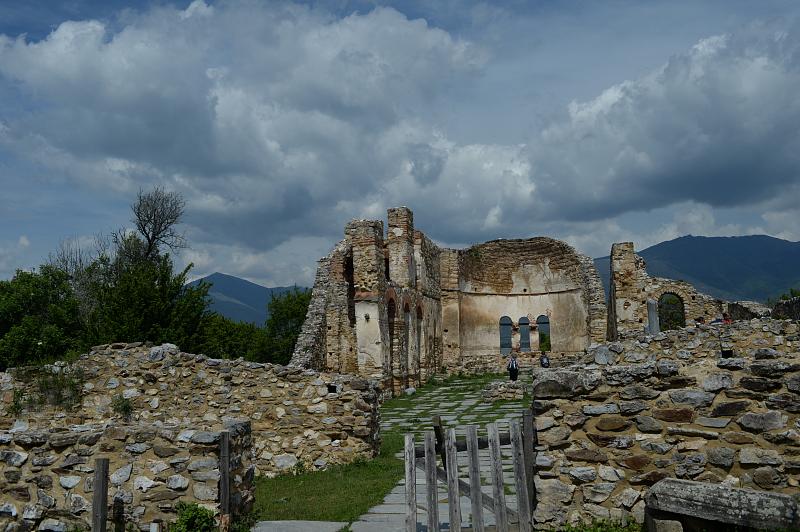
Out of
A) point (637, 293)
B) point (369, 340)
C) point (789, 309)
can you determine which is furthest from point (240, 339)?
point (789, 309)

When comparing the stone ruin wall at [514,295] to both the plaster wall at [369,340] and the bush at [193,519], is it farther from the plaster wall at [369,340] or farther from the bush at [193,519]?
the bush at [193,519]

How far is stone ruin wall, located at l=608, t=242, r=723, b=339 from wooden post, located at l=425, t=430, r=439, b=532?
2541 cm

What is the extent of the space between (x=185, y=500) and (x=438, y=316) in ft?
90.5

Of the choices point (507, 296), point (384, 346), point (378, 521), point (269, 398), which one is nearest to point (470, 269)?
point (507, 296)

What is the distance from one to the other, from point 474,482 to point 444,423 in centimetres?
985

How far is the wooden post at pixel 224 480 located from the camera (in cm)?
662

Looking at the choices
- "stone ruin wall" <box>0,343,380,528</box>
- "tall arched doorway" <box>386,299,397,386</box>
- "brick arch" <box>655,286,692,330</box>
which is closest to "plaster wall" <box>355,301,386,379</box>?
"tall arched doorway" <box>386,299,397,386</box>

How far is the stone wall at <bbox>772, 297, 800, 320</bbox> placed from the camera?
1643 centimetres

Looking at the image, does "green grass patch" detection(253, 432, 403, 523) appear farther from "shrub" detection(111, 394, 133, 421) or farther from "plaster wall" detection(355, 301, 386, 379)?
"plaster wall" detection(355, 301, 386, 379)

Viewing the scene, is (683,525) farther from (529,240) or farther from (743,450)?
(529,240)

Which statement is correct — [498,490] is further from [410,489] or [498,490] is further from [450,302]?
[450,302]

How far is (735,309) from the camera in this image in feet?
92.3

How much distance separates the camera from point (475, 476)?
6418 millimetres

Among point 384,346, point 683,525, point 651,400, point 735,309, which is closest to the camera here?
point 683,525
